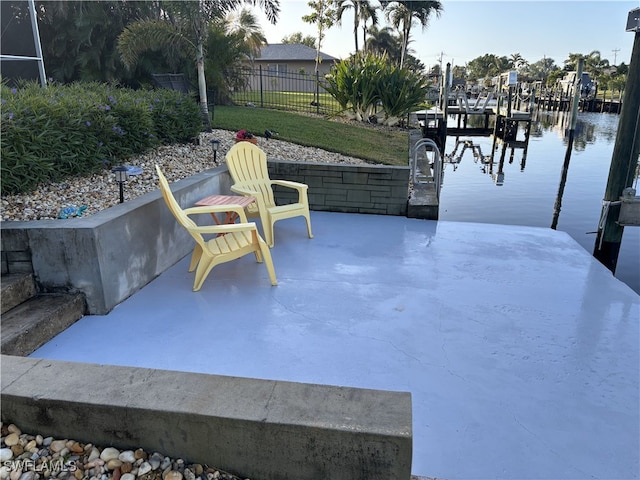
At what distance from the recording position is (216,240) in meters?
3.61

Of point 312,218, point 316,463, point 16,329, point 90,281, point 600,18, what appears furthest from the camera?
point 600,18

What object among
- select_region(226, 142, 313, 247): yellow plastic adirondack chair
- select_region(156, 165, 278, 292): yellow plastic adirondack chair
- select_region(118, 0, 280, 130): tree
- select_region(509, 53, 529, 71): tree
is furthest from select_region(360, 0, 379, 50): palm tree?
select_region(509, 53, 529, 71): tree

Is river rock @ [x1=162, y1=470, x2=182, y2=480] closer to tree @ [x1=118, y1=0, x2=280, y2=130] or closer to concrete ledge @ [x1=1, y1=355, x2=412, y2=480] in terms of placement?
concrete ledge @ [x1=1, y1=355, x2=412, y2=480]

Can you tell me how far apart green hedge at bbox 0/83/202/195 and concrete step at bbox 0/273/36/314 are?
859 millimetres

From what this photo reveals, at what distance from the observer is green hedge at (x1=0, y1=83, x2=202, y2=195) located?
3377 mm

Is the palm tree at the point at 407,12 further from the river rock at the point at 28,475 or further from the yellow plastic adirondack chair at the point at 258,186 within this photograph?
the river rock at the point at 28,475

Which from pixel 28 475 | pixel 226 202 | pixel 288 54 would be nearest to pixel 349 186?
pixel 226 202

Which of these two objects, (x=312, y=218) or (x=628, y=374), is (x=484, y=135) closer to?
(x=312, y=218)

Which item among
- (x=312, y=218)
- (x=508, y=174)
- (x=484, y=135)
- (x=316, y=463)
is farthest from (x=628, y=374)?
(x=484, y=135)

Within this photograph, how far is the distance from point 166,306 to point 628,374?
288 centimetres

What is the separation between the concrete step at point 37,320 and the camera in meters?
2.48

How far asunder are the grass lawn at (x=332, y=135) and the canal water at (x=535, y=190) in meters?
1.41

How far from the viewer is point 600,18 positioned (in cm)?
800

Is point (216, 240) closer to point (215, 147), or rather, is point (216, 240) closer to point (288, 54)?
point (215, 147)
